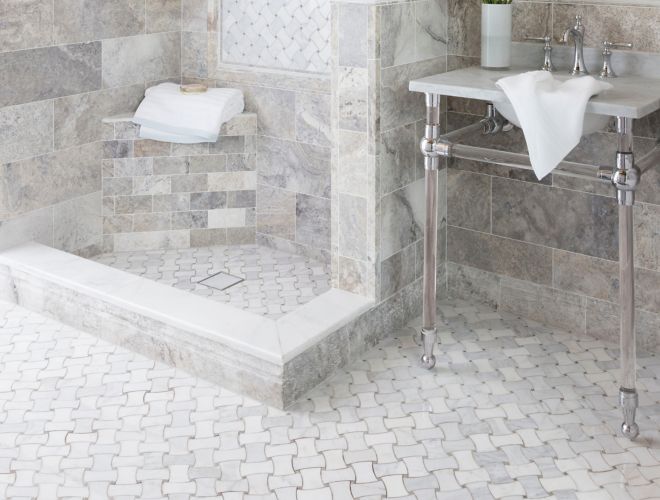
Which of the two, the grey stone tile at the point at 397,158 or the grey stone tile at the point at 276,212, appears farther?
the grey stone tile at the point at 276,212

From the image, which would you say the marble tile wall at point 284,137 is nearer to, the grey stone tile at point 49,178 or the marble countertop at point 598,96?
the grey stone tile at point 49,178

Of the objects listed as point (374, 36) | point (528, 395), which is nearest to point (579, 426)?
point (528, 395)

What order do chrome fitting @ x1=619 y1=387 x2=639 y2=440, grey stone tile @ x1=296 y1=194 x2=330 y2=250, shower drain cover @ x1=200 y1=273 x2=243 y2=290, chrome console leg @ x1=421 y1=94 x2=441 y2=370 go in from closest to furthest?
1. chrome fitting @ x1=619 y1=387 x2=639 y2=440
2. chrome console leg @ x1=421 y1=94 x2=441 y2=370
3. shower drain cover @ x1=200 y1=273 x2=243 y2=290
4. grey stone tile @ x1=296 y1=194 x2=330 y2=250

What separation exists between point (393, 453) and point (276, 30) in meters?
2.05

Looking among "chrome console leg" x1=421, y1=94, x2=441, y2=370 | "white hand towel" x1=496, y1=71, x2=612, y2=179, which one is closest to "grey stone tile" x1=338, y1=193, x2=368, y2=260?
"chrome console leg" x1=421, y1=94, x2=441, y2=370

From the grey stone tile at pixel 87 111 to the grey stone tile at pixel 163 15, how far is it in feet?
0.94

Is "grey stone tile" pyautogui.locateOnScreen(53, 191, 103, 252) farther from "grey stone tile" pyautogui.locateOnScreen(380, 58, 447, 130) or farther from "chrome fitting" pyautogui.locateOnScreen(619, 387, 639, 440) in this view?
"chrome fitting" pyautogui.locateOnScreen(619, 387, 639, 440)

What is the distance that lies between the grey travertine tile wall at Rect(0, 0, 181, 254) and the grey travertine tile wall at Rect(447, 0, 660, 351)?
1493 millimetres

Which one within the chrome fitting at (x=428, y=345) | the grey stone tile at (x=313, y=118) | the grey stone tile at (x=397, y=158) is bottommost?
the chrome fitting at (x=428, y=345)

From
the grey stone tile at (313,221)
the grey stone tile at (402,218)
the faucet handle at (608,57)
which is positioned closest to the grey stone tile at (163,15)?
the grey stone tile at (313,221)

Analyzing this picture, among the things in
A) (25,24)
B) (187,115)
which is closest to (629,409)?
(187,115)

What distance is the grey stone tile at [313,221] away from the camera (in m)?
3.77

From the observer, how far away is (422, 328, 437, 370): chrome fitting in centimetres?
291

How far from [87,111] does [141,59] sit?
1.25 feet
